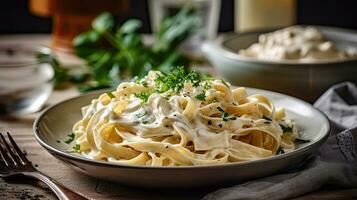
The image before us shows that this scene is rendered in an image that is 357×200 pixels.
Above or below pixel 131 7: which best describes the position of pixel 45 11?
above

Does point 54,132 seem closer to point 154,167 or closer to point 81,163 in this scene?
point 81,163

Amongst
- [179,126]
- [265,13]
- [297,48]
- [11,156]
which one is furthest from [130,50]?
[179,126]

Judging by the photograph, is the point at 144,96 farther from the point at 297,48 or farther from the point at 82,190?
the point at 297,48

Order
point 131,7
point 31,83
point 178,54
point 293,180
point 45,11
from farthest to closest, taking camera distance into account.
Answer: point 131,7 < point 45,11 < point 178,54 < point 31,83 < point 293,180

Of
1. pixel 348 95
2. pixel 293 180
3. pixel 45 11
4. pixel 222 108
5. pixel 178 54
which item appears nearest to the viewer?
pixel 293 180

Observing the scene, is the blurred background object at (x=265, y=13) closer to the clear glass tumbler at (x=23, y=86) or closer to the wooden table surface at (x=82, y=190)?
the clear glass tumbler at (x=23, y=86)

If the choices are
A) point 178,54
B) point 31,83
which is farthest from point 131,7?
point 31,83

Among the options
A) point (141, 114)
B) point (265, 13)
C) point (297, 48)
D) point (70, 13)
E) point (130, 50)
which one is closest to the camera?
point (141, 114)
